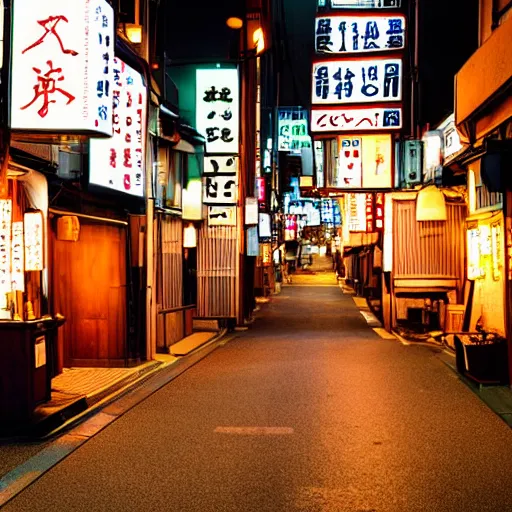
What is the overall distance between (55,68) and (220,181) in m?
13.5

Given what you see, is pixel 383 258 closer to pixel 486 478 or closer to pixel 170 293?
pixel 170 293

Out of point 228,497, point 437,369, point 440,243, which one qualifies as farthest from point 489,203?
point 228,497

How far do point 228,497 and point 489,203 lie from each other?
429 inches

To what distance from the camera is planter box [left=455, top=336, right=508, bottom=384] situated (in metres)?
12.6

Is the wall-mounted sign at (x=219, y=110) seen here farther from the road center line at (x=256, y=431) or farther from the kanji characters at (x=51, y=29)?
the road center line at (x=256, y=431)

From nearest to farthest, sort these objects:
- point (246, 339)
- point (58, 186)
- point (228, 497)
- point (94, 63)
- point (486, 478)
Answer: point (228, 497)
point (486, 478)
point (94, 63)
point (58, 186)
point (246, 339)

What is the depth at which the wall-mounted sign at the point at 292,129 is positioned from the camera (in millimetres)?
55250

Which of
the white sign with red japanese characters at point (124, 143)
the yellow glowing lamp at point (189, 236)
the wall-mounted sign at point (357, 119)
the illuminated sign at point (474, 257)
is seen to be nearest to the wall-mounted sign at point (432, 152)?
the wall-mounted sign at point (357, 119)

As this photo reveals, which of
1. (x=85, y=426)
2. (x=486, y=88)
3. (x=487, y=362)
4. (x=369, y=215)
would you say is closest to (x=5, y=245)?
(x=85, y=426)

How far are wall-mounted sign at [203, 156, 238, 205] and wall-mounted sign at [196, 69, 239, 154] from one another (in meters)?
0.40

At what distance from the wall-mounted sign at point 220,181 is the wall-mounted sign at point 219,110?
0.40 meters

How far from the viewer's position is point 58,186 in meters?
12.5

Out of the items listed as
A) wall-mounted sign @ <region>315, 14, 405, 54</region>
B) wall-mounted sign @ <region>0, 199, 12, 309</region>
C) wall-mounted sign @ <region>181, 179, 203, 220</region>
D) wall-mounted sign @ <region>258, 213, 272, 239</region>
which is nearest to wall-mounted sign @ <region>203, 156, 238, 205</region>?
wall-mounted sign @ <region>181, 179, 203, 220</region>

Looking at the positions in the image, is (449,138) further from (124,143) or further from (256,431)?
(256,431)
